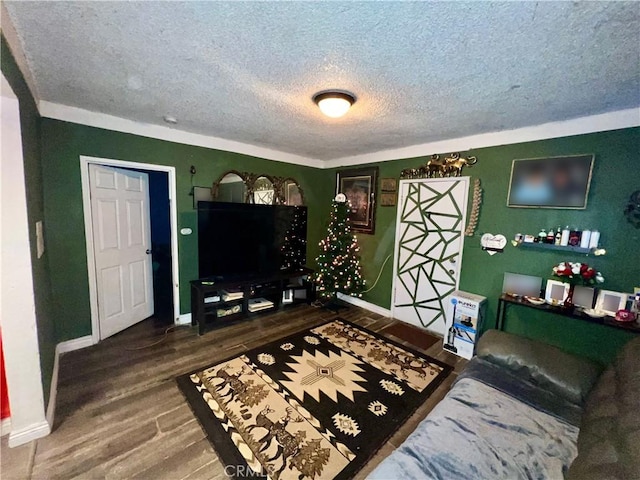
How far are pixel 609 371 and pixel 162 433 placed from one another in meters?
2.79

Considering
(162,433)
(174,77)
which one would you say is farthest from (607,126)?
(162,433)

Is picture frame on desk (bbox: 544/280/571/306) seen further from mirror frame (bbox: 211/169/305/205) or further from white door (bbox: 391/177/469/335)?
mirror frame (bbox: 211/169/305/205)

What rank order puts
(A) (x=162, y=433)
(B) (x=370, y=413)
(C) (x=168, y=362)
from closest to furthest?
(A) (x=162, y=433), (B) (x=370, y=413), (C) (x=168, y=362)

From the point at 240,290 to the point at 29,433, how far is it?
203cm

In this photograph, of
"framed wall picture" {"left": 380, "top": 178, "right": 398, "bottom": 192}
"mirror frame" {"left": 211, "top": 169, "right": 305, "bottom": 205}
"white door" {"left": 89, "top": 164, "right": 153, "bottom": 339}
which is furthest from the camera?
"framed wall picture" {"left": 380, "top": 178, "right": 398, "bottom": 192}

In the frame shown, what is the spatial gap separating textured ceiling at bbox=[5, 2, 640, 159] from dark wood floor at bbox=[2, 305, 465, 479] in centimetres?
242

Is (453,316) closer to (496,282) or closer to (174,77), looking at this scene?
(496,282)

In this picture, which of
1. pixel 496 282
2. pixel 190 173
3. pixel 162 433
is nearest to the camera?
pixel 162 433

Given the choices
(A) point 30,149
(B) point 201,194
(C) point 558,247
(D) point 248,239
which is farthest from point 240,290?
(C) point 558,247

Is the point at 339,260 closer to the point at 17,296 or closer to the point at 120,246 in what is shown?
the point at 120,246

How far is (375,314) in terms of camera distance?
391 centimetres

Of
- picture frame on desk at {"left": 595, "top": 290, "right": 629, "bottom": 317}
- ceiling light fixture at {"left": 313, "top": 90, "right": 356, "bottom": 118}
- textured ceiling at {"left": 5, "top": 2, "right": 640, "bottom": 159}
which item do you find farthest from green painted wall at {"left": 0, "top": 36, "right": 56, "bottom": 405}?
picture frame on desk at {"left": 595, "top": 290, "right": 629, "bottom": 317}

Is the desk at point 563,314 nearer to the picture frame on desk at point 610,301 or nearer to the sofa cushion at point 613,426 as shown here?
the picture frame on desk at point 610,301

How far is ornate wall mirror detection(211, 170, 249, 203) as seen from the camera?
340cm
